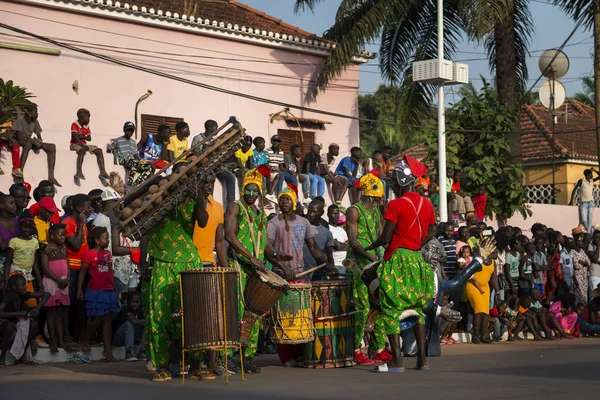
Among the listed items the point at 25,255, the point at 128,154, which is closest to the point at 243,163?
the point at 128,154

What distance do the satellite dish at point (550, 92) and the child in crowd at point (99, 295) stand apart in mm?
21186

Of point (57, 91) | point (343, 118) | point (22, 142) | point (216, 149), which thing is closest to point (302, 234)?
point (216, 149)

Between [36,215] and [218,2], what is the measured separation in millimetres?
13630

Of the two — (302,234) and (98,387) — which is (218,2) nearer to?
(302,234)

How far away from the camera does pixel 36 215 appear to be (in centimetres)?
1351

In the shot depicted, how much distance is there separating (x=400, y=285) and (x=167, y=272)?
2535 mm

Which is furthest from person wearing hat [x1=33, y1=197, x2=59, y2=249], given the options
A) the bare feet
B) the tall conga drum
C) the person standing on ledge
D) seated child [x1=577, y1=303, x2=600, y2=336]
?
the person standing on ledge

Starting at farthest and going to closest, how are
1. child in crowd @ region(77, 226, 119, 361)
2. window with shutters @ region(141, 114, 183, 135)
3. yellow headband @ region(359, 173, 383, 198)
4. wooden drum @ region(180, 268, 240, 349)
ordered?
window with shutters @ region(141, 114, 183, 135)
child in crowd @ region(77, 226, 119, 361)
yellow headband @ region(359, 173, 383, 198)
wooden drum @ region(180, 268, 240, 349)

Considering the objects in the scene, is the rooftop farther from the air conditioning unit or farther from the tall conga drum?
the tall conga drum

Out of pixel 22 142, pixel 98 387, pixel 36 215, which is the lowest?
pixel 98 387

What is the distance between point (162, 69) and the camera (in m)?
22.5

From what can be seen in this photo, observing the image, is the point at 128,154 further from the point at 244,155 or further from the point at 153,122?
the point at 153,122

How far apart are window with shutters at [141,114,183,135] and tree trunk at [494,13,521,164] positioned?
343 inches

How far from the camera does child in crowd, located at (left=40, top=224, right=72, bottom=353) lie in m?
12.3
